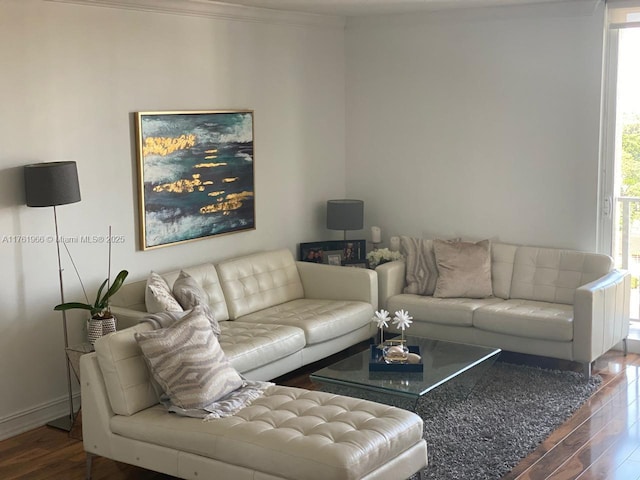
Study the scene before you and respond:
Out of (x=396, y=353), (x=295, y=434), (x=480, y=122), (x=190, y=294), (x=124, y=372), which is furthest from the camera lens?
(x=480, y=122)

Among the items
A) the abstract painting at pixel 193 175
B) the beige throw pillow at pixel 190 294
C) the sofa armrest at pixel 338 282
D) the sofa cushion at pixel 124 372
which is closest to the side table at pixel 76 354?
the beige throw pillow at pixel 190 294

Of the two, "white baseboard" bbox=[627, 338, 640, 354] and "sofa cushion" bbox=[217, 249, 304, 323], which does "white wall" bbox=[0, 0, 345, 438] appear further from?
"white baseboard" bbox=[627, 338, 640, 354]

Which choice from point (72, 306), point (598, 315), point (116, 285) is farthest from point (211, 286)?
point (598, 315)

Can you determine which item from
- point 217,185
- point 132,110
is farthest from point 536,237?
point 132,110

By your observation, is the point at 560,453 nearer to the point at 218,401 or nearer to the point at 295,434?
the point at 295,434

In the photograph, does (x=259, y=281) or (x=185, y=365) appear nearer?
(x=185, y=365)

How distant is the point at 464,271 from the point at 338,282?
945 millimetres

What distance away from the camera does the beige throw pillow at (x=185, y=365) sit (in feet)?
12.9

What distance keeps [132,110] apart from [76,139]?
477 millimetres

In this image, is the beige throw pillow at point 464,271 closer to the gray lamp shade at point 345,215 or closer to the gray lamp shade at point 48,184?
the gray lamp shade at point 345,215

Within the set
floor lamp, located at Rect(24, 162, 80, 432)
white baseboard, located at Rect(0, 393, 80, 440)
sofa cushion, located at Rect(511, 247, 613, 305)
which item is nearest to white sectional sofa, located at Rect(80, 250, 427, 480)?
white baseboard, located at Rect(0, 393, 80, 440)

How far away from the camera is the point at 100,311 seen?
189 inches

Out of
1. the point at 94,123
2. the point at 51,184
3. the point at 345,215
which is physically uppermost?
the point at 94,123

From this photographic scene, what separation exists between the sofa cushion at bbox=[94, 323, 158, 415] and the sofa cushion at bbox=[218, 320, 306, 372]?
769 millimetres
